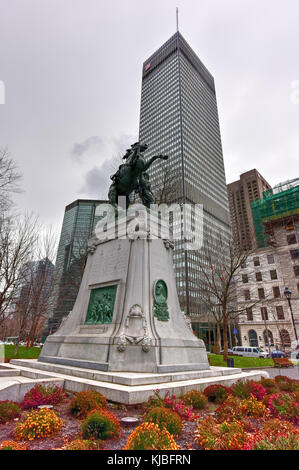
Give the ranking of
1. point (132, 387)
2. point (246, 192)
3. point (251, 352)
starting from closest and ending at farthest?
point (132, 387)
point (251, 352)
point (246, 192)

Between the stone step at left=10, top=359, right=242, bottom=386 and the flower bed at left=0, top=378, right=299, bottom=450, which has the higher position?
the stone step at left=10, top=359, right=242, bottom=386

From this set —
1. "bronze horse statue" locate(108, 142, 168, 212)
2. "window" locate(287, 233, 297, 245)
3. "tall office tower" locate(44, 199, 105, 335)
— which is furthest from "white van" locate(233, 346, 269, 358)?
"bronze horse statue" locate(108, 142, 168, 212)

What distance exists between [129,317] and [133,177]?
22.9ft

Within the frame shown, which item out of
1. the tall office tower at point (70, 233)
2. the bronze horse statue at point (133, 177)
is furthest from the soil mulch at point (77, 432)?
the tall office tower at point (70, 233)

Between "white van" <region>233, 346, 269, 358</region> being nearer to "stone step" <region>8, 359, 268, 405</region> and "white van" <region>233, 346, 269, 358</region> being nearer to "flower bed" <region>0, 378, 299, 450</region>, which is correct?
"stone step" <region>8, 359, 268, 405</region>

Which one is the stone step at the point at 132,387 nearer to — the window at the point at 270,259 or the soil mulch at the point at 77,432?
the soil mulch at the point at 77,432

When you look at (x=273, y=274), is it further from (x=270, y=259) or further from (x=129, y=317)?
(x=129, y=317)

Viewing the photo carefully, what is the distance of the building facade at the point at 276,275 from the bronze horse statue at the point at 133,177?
4307 centimetres

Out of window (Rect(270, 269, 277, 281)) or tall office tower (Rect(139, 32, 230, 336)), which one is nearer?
window (Rect(270, 269, 277, 281))

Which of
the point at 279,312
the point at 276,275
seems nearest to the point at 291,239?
the point at 276,275

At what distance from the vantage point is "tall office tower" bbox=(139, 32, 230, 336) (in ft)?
318

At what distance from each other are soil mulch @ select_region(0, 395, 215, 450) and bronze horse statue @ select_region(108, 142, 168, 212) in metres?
9.07

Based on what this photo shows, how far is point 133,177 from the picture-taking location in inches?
504

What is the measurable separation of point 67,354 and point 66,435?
5979 mm
